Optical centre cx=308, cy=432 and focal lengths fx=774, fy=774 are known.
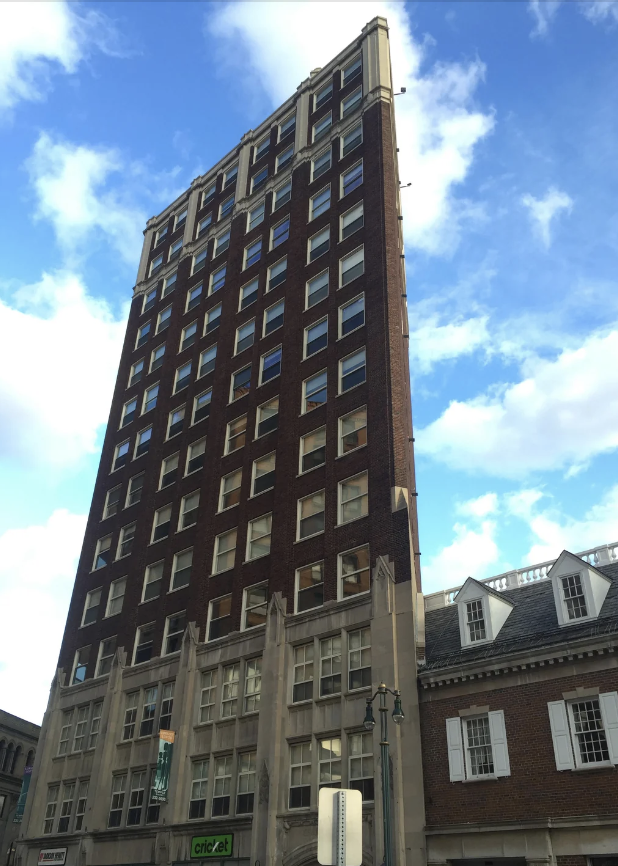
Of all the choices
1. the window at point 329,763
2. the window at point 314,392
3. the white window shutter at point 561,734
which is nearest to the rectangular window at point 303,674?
the window at point 329,763

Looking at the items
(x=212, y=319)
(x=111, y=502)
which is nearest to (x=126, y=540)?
(x=111, y=502)

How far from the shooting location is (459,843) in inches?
1067

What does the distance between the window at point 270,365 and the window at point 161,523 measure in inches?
409

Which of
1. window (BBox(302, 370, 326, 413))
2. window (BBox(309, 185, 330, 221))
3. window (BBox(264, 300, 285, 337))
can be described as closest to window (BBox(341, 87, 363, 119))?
window (BBox(309, 185, 330, 221))

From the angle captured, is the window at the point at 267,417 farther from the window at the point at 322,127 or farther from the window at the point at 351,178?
the window at the point at 322,127

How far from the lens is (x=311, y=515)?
39.6 meters

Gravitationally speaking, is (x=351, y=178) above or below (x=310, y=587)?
above

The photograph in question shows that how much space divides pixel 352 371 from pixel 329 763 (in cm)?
1985

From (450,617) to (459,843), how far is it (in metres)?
9.43

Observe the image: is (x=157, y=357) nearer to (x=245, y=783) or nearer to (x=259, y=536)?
(x=259, y=536)

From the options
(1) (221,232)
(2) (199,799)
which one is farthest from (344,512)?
(1) (221,232)

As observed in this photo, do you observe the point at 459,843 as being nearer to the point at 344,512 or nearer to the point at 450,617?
the point at 450,617

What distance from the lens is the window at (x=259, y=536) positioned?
136ft

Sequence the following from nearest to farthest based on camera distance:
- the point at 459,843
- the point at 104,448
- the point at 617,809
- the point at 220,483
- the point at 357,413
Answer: the point at 617,809 < the point at 459,843 < the point at 357,413 < the point at 220,483 < the point at 104,448
